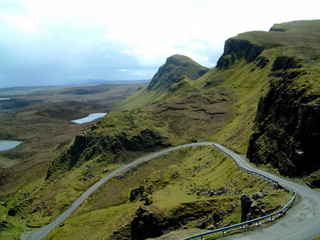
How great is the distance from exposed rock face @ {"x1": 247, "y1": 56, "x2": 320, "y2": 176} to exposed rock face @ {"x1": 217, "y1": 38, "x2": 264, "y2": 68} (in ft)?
347

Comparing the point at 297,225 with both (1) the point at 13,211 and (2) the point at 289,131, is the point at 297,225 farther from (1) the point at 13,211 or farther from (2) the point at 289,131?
(1) the point at 13,211

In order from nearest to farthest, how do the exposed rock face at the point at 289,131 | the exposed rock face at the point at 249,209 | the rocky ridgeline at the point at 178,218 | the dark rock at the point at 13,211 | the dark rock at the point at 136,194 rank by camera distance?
the exposed rock face at the point at 249,209
the rocky ridgeline at the point at 178,218
the exposed rock face at the point at 289,131
the dark rock at the point at 136,194
the dark rock at the point at 13,211

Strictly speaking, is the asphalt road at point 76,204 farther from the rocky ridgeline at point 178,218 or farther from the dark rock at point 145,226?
the dark rock at point 145,226

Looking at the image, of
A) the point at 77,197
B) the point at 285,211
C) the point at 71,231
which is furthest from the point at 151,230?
the point at 77,197

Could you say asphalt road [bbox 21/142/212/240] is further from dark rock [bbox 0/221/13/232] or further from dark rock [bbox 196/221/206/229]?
dark rock [bbox 196/221/206/229]

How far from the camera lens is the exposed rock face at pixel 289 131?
140ft

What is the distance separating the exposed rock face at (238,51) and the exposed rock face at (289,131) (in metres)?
106

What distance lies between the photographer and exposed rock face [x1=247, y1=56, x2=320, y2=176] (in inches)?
1677

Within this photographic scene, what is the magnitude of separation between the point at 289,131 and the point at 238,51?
14758cm

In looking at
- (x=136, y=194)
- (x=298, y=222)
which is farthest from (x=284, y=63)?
(x=298, y=222)

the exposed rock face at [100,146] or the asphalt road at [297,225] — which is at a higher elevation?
the asphalt road at [297,225]

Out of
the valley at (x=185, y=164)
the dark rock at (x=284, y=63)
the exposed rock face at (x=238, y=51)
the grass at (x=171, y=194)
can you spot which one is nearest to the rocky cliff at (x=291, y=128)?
the valley at (x=185, y=164)

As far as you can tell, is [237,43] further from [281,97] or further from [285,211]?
[285,211]

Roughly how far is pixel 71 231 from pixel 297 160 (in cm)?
4679
